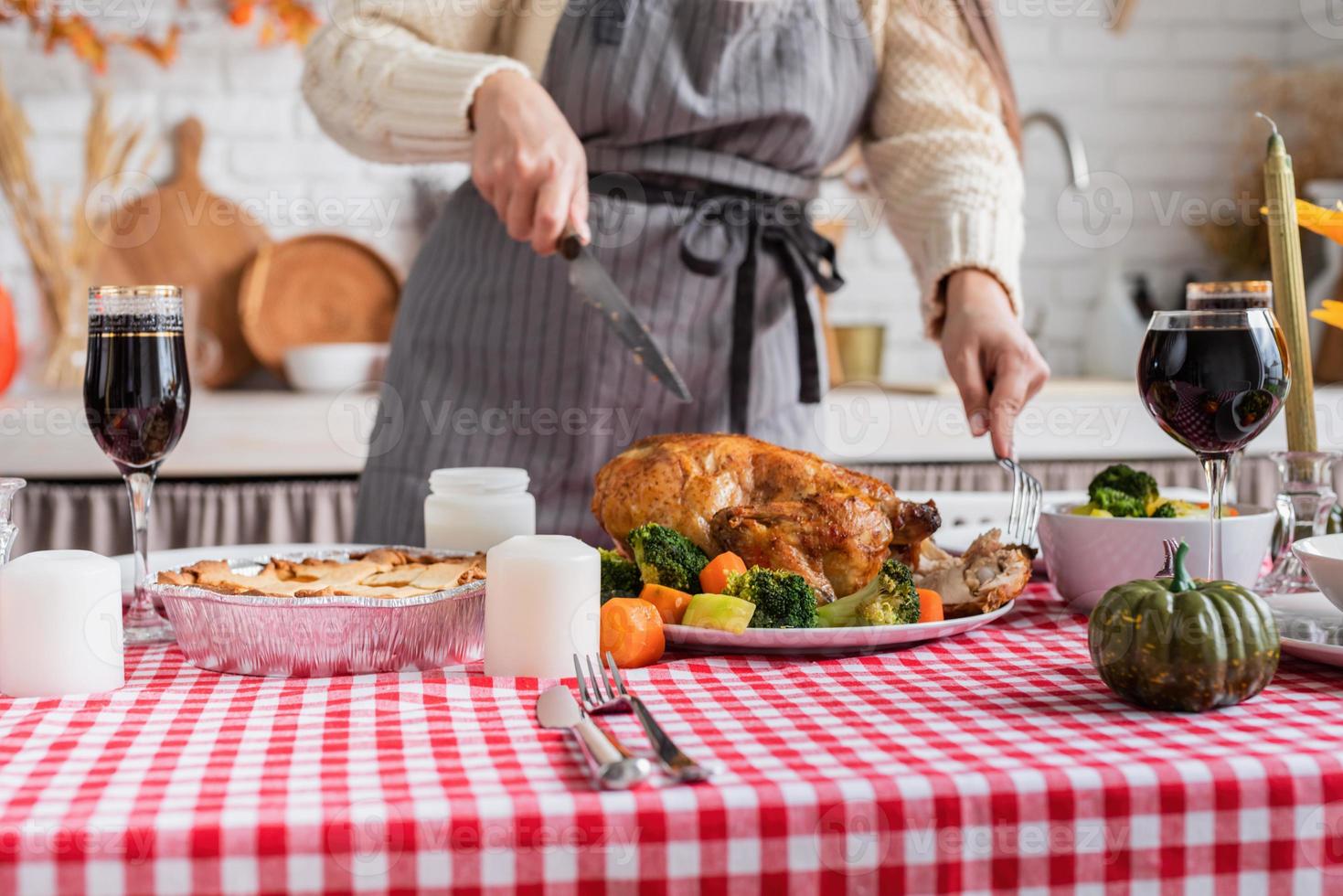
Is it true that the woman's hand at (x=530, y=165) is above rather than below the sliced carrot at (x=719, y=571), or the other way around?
above

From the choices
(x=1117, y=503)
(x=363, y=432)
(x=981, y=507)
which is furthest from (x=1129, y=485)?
(x=363, y=432)

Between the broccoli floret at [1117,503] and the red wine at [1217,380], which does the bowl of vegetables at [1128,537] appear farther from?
the red wine at [1217,380]

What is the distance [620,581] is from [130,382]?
16.3 inches

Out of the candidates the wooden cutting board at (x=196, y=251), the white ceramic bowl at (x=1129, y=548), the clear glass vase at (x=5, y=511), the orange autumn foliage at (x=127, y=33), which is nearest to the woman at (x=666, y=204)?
the white ceramic bowl at (x=1129, y=548)

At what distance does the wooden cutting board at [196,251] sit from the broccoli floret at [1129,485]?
2470mm

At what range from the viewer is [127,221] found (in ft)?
10.3

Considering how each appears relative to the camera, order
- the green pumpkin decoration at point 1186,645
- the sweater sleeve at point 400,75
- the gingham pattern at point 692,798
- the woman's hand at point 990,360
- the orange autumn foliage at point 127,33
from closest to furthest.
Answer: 1. the gingham pattern at point 692,798
2. the green pumpkin decoration at point 1186,645
3. the woman's hand at point 990,360
4. the sweater sleeve at point 400,75
5. the orange autumn foliage at point 127,33

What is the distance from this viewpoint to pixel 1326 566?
90cm

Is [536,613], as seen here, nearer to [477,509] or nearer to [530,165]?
[477,509]

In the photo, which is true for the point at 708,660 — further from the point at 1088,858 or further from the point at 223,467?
the point at 223,467

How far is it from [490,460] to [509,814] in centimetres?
107

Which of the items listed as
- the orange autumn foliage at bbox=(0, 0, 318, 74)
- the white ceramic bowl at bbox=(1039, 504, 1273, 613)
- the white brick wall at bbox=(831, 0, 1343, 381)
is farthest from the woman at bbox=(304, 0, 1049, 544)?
the white brick wall at bbox=(831, 0, 1343, 381)

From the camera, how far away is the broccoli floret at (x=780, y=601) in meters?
0.93

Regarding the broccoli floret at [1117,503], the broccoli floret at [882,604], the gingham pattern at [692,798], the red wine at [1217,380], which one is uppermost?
the red wine at [1217,380]
